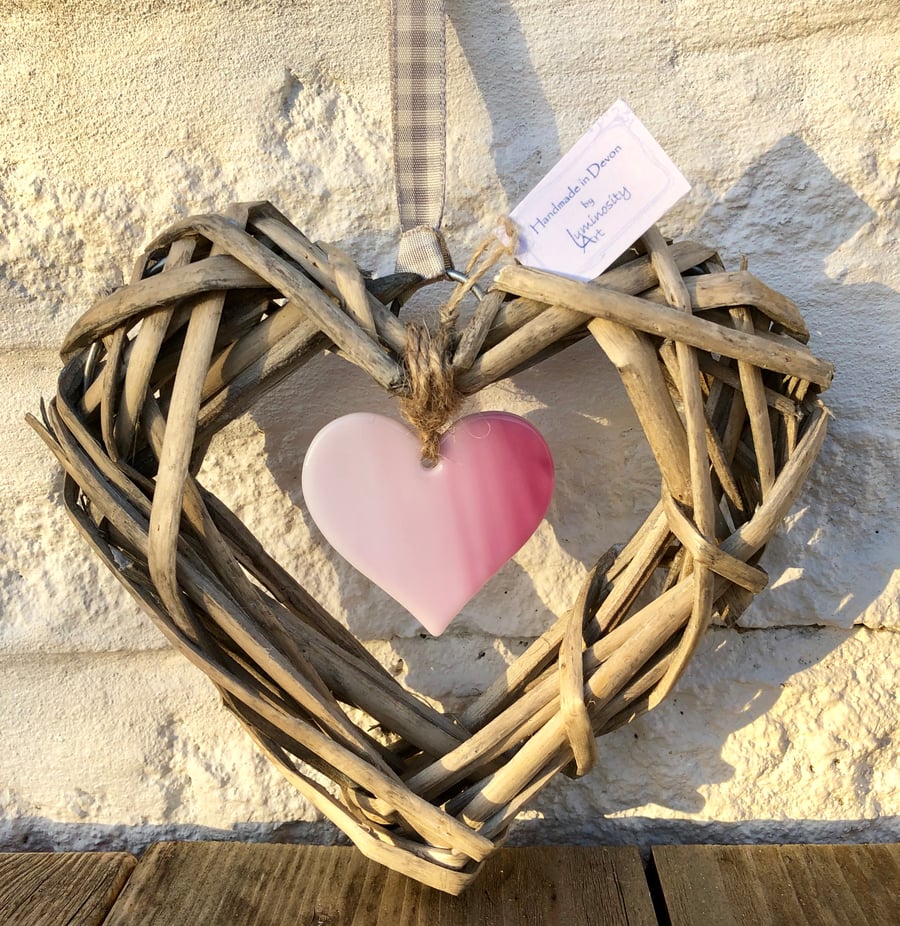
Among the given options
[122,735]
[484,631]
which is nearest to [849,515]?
[484,631]

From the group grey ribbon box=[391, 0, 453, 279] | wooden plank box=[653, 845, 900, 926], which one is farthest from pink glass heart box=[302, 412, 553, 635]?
wooden plank box=[653, 845, 900, 926]

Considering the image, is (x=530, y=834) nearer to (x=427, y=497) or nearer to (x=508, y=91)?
(x=427, y=497)

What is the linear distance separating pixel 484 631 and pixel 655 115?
0.38 metres

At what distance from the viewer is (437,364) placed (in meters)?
0.45

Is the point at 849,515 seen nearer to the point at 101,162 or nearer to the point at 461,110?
the point at 461,110

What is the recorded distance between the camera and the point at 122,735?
629 millimetres

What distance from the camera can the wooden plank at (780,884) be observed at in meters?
0.52

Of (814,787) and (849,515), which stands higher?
(849,515)

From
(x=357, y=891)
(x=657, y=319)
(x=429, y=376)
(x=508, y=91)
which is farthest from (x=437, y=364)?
(x=357, y=891)

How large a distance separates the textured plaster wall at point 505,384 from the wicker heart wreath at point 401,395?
0.30 feet

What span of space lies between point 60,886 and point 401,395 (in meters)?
0.42

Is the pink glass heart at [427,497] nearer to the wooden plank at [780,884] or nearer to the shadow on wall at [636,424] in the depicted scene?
the shadow on wall at [636,424]

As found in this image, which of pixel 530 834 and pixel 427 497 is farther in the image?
pixel 530 834

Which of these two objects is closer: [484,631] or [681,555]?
[681,555]
